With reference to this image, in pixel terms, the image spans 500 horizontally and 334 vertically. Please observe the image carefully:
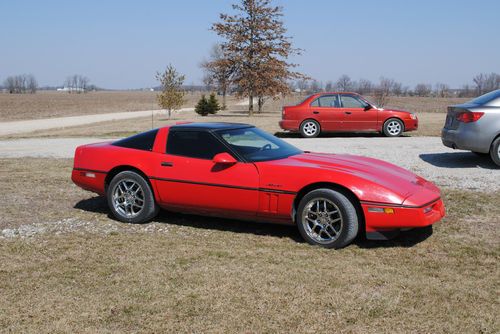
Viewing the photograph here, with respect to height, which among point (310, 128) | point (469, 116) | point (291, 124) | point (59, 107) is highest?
point (469, 116)

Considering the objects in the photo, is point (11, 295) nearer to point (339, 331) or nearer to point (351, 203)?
point (339, 331)

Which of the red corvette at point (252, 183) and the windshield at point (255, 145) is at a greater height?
the windshield at point (255, 145)

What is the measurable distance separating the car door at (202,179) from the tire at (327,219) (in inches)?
22.5

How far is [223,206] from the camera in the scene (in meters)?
5.95

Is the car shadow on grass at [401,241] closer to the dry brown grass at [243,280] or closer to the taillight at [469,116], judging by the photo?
the dry brown grass at [243,280]

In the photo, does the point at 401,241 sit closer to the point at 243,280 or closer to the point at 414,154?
the point at 243,280

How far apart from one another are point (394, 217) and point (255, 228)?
1.76 metres

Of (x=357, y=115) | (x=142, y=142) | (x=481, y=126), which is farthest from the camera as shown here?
(x=357, y=115)

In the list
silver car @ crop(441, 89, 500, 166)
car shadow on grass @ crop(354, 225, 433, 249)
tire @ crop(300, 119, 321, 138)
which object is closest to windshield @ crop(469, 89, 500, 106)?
silver car @ crop(441, 89, 500, 166)

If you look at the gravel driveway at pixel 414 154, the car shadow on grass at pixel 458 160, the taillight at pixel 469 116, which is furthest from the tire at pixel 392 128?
the taillight at pixel 469 116

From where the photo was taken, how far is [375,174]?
5.70 meters

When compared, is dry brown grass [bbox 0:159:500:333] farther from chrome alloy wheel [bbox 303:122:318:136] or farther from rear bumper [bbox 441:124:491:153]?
chrome alloy wheel [bbox 303:122:318:136]

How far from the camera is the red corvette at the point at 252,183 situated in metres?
5.32

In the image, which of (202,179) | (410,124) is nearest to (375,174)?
(202,179)
